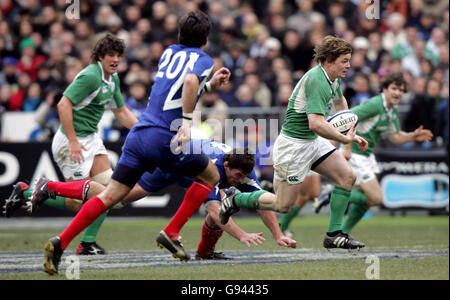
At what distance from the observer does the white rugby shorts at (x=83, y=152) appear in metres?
9.07

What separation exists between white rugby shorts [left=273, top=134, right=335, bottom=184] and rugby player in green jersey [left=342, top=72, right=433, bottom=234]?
2.10 meters

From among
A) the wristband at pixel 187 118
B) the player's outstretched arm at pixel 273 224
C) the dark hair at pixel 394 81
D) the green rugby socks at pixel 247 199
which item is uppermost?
the wristband at pixel 187 118

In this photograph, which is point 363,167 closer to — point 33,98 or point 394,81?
point 394,81

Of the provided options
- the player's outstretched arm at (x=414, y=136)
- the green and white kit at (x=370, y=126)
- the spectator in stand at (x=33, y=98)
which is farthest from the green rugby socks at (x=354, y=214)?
the spectator in stand at (x=33, y=98)

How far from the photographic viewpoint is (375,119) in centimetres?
1024

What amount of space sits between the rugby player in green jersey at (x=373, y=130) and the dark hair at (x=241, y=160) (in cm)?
257

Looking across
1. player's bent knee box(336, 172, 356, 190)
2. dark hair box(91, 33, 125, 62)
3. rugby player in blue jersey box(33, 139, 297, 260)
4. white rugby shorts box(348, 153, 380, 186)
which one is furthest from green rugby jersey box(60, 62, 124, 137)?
white rugby shorts box(348, 153, 380, 186)

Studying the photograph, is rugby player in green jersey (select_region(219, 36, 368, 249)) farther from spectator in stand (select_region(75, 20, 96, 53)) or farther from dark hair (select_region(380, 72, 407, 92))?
spectator in stand (select_region(75, 20, 96, 53))

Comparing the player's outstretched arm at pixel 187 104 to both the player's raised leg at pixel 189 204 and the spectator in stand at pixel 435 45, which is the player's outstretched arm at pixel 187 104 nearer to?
the player's raised leg at pixel 189 204

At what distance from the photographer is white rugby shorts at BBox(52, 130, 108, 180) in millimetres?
9070

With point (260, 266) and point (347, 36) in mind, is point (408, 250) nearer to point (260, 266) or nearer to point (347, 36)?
point (260, 266)

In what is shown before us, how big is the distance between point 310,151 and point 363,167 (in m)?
2.63

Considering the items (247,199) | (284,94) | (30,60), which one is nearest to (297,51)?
(284,94)

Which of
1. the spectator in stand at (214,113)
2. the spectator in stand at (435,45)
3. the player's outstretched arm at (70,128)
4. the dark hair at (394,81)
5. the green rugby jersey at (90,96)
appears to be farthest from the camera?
the spectator in stand at (435,45)
